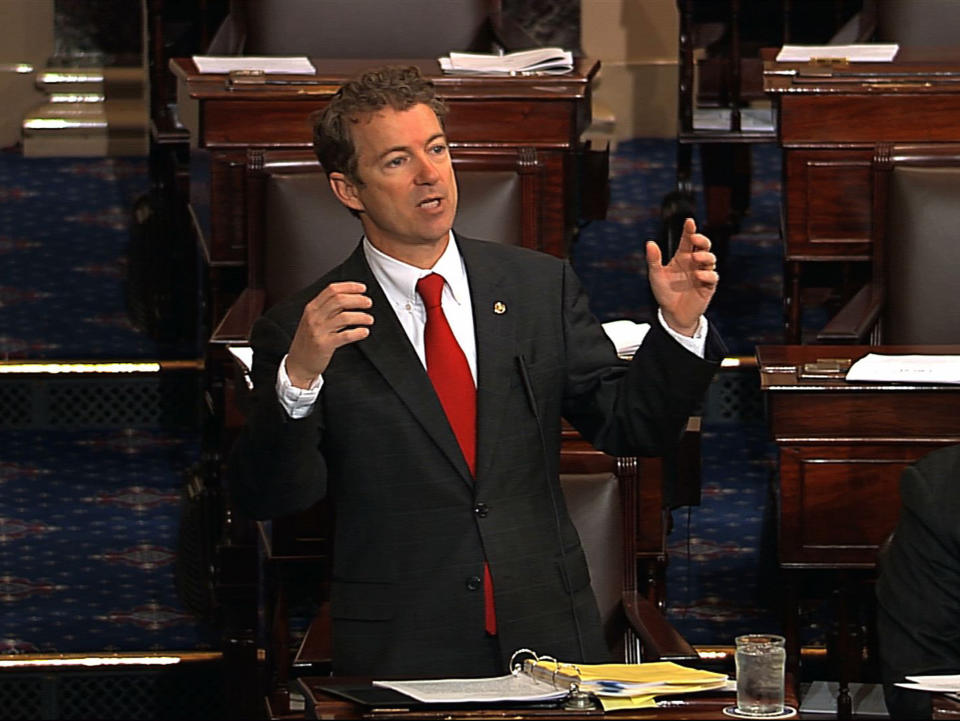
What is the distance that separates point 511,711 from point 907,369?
0.97m

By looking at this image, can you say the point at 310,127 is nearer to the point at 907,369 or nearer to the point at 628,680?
the point at 907,369

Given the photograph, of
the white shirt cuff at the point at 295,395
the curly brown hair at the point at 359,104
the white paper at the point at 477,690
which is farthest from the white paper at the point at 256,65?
the white paper at the point at 477,690

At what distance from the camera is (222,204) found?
2715 millimetres

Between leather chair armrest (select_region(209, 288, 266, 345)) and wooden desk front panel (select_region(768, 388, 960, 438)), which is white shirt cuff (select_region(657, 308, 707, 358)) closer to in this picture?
wooden desk front panel (select_region(768, 388, 960, 438))

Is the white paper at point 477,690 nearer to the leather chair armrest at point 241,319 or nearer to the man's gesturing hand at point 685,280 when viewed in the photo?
the man's gesturing hand at point 685,280

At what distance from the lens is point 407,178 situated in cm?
182

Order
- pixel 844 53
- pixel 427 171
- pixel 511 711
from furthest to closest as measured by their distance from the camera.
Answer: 1. pixel 844 53
2. pixel 427 171
3. pixel 511 711

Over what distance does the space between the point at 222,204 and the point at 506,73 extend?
1.54 feet

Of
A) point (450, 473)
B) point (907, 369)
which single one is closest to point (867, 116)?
point (907, 369)

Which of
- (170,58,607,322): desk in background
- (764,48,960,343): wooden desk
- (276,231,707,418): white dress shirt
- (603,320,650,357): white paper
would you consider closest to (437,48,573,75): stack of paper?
(170,58,607,322): desk in background

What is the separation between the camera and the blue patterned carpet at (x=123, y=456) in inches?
104

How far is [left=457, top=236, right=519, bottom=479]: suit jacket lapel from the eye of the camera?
1.79 meters

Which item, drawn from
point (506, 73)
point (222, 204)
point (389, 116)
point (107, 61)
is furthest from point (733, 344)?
point (107, 61)

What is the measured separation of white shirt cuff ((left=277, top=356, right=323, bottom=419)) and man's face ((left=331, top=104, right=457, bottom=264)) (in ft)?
0.62
